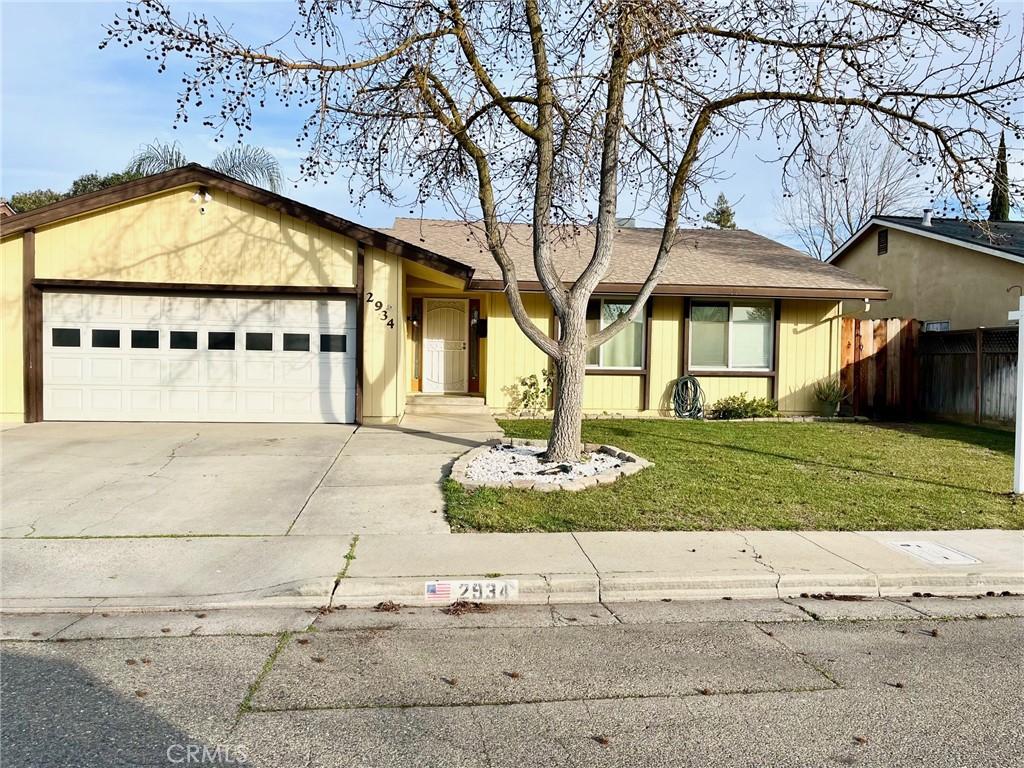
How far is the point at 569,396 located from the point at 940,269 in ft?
46.3

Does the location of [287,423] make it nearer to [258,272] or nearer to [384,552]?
[258,272]

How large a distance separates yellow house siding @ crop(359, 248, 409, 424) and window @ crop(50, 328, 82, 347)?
5.16 meters

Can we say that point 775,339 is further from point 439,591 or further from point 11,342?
point 11,342

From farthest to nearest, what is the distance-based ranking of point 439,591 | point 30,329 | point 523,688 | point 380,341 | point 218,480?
1. point 380,341
2. point 30,329
3. point 218,480
4. point 439,591
5. point 523,688

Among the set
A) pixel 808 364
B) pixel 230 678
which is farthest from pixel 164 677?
pixel 808 364

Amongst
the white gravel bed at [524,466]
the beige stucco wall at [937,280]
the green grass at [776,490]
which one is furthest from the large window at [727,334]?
the white gravel bed at [524,466]

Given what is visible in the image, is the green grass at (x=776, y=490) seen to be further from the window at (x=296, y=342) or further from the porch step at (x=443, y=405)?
the window at (x=296, y=342)

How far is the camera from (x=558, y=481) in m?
8.82

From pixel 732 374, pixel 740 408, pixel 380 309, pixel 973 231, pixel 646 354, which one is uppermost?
pixel 973 231

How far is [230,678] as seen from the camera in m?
4.28

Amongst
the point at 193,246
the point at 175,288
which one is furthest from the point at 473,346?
the point at 175,288

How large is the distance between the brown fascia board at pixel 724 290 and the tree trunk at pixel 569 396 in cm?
523

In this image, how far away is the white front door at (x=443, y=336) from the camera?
1738 centimetres

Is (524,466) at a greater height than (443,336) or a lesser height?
lesser
